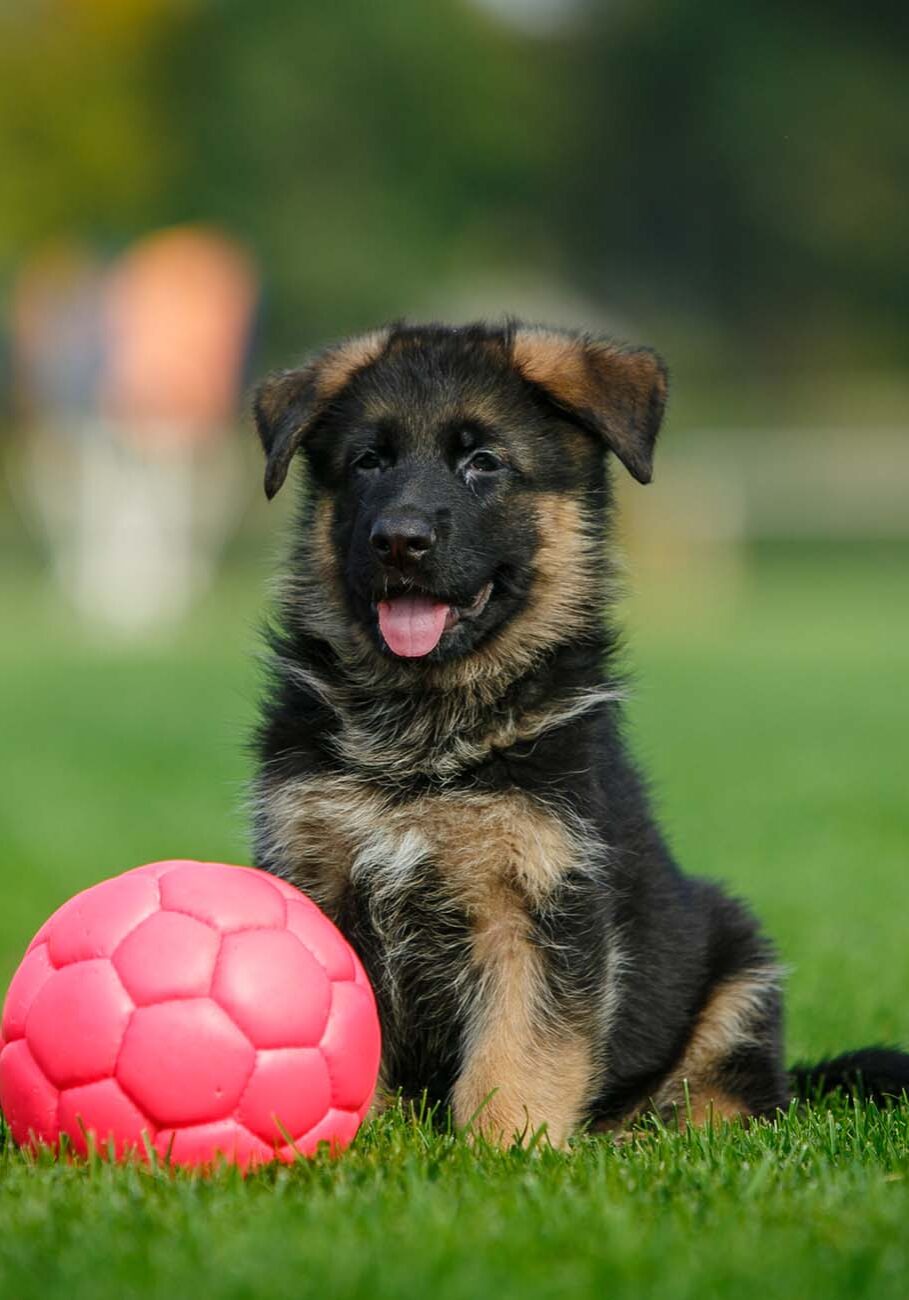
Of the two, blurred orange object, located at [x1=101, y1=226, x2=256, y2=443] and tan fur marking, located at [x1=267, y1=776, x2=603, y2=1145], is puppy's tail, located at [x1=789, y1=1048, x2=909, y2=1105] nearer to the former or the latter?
tan fur marking, located at [x1=267, y1=776, x2=603, y2=1145]

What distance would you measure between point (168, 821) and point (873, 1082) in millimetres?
5798

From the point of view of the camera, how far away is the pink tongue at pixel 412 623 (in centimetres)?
491

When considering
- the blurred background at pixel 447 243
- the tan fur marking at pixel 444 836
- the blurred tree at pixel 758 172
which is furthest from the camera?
the blurred tree at pixel 758 172

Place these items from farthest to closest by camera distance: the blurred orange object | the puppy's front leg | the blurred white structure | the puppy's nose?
the blurred orange object < the blurred white structure < the puppy's nose < the puppy's front leg

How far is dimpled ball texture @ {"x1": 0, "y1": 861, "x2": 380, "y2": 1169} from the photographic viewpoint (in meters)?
3.98

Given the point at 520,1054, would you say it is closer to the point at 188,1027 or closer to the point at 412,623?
the point at 188,1027

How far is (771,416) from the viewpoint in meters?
54.6

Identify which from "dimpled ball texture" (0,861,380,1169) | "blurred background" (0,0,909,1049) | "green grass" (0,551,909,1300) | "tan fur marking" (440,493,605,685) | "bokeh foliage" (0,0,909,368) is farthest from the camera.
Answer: "bokeh foliage" (0,0,909,368)

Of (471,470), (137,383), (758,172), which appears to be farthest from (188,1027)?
(758,172)

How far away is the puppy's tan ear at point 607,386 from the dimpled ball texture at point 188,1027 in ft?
4.61

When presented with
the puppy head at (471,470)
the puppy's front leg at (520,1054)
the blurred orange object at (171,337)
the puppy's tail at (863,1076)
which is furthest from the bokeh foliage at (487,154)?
the puppy's front leg at (520,1054)

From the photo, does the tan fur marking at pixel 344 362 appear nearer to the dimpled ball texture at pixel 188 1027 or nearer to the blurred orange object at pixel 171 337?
the dimpled ball texture at pixel 188 1027

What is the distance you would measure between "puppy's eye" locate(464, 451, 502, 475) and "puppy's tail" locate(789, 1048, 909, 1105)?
5.44 ft

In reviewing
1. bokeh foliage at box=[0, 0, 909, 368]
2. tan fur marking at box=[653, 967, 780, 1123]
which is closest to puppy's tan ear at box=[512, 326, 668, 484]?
tan fur marking at box=[653, 967, 780, 1123]
